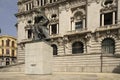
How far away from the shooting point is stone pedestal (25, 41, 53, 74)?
850 inches

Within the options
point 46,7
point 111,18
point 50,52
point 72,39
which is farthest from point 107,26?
point 50,52

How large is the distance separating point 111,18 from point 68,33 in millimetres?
8732

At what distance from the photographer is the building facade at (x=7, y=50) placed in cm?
9050

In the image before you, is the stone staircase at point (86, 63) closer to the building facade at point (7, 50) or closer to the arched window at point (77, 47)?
the arched window at point (77, 47)

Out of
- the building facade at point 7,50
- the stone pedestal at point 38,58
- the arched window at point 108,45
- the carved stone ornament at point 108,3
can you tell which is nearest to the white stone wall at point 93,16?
the carved stone ornament at point 108,3

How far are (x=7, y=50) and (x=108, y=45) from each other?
5867cm

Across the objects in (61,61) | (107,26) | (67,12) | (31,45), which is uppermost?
(67,12)

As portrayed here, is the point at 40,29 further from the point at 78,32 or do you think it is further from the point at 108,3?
the point at 108,3

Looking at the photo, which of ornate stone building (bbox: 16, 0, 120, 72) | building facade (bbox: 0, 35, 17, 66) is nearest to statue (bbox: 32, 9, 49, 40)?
ornate stone building (bbox: 16, 0, 120, 72)

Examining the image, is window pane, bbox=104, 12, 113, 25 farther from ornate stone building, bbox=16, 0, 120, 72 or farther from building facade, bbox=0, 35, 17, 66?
building facade, bbox=0, 35, 17, 66

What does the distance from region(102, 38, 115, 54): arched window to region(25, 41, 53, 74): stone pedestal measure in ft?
66.1

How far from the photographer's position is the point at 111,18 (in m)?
41.7

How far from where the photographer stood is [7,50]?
92625 millimetres

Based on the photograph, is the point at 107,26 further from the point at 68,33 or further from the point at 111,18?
the point at 68,33
